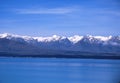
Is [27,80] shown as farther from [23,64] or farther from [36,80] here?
[23,64]

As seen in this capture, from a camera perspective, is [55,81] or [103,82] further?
[55,81]

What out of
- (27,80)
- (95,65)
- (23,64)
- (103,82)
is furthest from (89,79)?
(23,64)

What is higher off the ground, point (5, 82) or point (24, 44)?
point (24, 44)

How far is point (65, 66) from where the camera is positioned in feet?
54.0

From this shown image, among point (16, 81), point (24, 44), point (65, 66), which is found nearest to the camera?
point (16, 81)

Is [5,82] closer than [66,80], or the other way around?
[5,82]

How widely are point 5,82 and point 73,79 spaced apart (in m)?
2.17

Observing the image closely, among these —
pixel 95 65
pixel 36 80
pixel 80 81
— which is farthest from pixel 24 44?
pixel 80 81

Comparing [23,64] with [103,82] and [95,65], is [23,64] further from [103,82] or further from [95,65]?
[103,82]

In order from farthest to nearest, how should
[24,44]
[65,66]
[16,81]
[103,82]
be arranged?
[65,66]
[24,44]
[16,81]
[103,82]

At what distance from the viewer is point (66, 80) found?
34.7ft

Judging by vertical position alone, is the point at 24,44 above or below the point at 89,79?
above

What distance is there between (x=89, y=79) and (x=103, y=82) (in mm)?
1166

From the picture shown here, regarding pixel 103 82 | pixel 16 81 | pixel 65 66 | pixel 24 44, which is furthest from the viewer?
pixel 65 66
